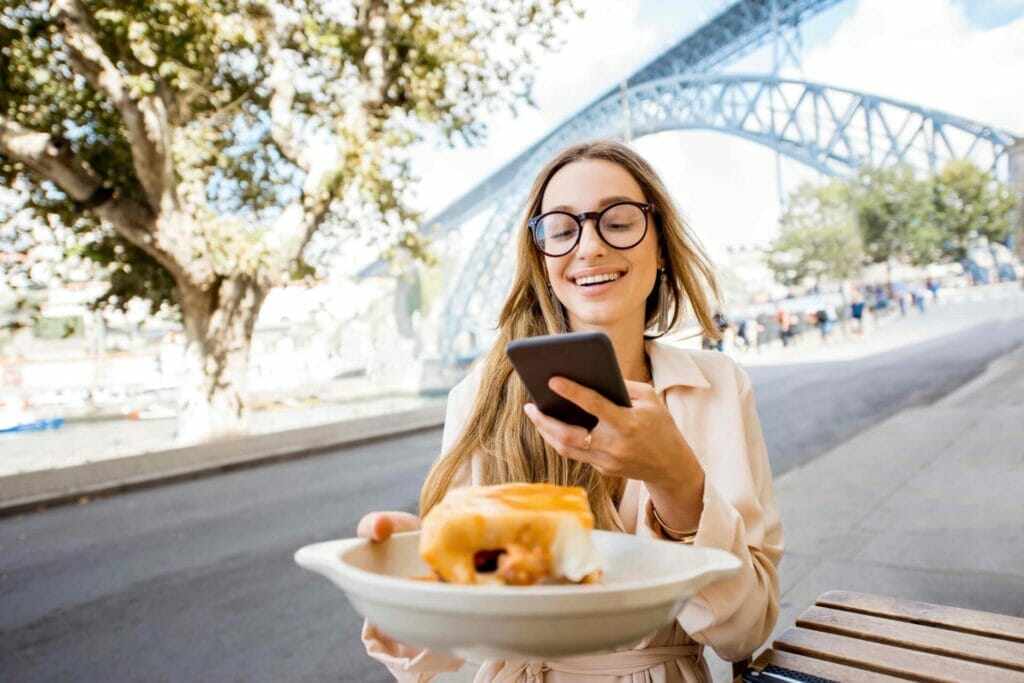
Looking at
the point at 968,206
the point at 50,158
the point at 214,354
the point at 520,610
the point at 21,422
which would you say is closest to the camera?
the point at 520,610

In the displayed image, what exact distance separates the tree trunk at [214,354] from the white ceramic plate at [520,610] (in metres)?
12.6

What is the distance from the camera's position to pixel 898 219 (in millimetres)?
32438

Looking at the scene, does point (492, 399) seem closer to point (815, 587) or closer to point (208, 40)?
point (815, 587)

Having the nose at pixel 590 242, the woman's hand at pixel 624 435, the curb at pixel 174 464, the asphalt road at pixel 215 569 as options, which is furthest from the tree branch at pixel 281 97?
the woman's hand at pixel 624 435

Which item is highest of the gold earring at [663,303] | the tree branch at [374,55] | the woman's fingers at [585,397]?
the tree branch at [374,55]

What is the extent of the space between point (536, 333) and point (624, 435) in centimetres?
83

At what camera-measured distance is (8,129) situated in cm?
956

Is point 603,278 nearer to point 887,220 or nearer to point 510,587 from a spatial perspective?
point 510,587

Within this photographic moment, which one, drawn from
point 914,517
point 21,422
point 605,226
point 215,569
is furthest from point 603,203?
point 21,422

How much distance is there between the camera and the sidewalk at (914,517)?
12.6 ft

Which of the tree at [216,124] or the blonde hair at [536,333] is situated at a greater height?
the tree at [216,124]

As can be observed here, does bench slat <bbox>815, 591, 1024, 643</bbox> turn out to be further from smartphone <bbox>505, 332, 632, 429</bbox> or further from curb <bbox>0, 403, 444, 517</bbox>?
curb <bbox>0, 403, 444, 517</bbox>

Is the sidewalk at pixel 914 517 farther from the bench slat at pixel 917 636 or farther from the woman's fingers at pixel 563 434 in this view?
the woman's fingers at pixel 563 434

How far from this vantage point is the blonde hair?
149cm
